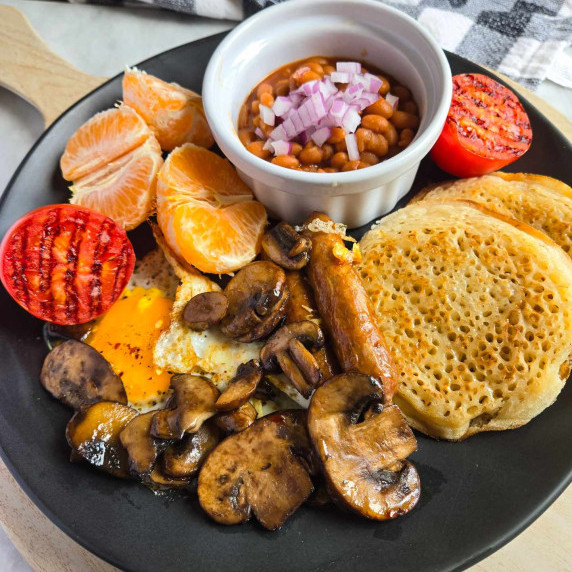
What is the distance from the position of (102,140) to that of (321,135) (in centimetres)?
116

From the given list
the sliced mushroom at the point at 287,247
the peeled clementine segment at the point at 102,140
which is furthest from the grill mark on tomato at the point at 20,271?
the sliced mushroom at the point at 287,247

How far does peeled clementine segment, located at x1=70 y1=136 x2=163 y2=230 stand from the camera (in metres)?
2.85

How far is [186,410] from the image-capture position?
225 cm

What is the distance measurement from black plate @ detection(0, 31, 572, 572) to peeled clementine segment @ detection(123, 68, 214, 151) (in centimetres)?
148

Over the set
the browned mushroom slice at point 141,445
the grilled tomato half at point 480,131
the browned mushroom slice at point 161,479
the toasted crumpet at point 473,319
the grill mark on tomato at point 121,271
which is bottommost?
the browned mushroom slice at point 161,479

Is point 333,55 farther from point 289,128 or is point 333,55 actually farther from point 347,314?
point 347,314

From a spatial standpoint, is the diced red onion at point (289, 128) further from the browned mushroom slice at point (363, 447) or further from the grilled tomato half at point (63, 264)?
the browned mushroom slice at point (363, 447)

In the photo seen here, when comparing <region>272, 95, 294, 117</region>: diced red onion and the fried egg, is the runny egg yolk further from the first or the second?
<region>272, 95, 294, 117</region>: diced red onion

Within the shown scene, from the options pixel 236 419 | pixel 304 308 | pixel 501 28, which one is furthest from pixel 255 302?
pixel 501 28

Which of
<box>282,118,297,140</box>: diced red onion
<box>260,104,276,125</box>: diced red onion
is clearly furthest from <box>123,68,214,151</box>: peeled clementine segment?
<box>282,118,297,140</box>: diced red onion

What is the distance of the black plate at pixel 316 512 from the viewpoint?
2176 millimetres

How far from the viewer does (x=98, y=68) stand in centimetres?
420

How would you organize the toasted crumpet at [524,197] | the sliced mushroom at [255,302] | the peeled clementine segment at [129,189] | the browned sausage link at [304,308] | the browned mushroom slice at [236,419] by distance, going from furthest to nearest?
the peeled clementine segment at [129,189] < the toasted crumpet at [524,197] < the sliced mushroom at [255,302] < the browned sausage link at [304,308] < the browned mushroom slice at [236,419]

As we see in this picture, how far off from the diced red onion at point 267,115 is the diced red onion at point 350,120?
355 millimetres
